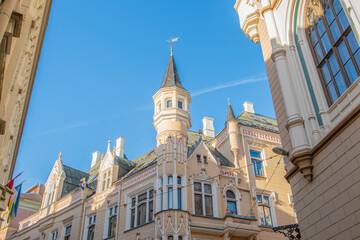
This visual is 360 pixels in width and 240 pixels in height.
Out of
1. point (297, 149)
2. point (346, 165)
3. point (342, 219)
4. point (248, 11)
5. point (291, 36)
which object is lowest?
point (342, 219)

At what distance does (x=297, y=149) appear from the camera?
10.1 meters

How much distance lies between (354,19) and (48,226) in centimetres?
2818

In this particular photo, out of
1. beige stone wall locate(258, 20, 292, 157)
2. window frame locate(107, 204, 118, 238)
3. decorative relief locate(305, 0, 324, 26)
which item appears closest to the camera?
decorative relief locate(305, 0, 324, 26)

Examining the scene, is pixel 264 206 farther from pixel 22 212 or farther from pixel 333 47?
pixel 22 212

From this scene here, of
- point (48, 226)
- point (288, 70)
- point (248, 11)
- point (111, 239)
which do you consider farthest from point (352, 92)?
point (48, 226)

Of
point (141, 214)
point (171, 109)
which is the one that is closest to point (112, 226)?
point (141, 214)

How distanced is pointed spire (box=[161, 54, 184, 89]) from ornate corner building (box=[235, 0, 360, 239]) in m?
14.3

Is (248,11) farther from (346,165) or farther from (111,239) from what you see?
(111,239)

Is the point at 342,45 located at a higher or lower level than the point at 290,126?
higher

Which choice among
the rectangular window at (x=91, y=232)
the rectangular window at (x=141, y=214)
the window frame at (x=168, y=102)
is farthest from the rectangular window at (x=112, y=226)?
the window frame at (x=168, y=102)

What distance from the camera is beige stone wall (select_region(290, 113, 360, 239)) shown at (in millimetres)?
8203

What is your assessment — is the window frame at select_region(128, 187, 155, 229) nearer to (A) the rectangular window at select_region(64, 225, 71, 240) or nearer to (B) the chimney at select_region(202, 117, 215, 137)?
(A) the rectangular window at select_region(64, 225, 71, 240)

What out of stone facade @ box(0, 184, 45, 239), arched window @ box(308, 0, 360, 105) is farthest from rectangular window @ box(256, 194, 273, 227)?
stone facade @ box(0, 184, 45, 239)

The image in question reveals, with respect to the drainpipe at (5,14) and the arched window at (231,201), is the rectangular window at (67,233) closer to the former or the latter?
the arched window at (231,201)
